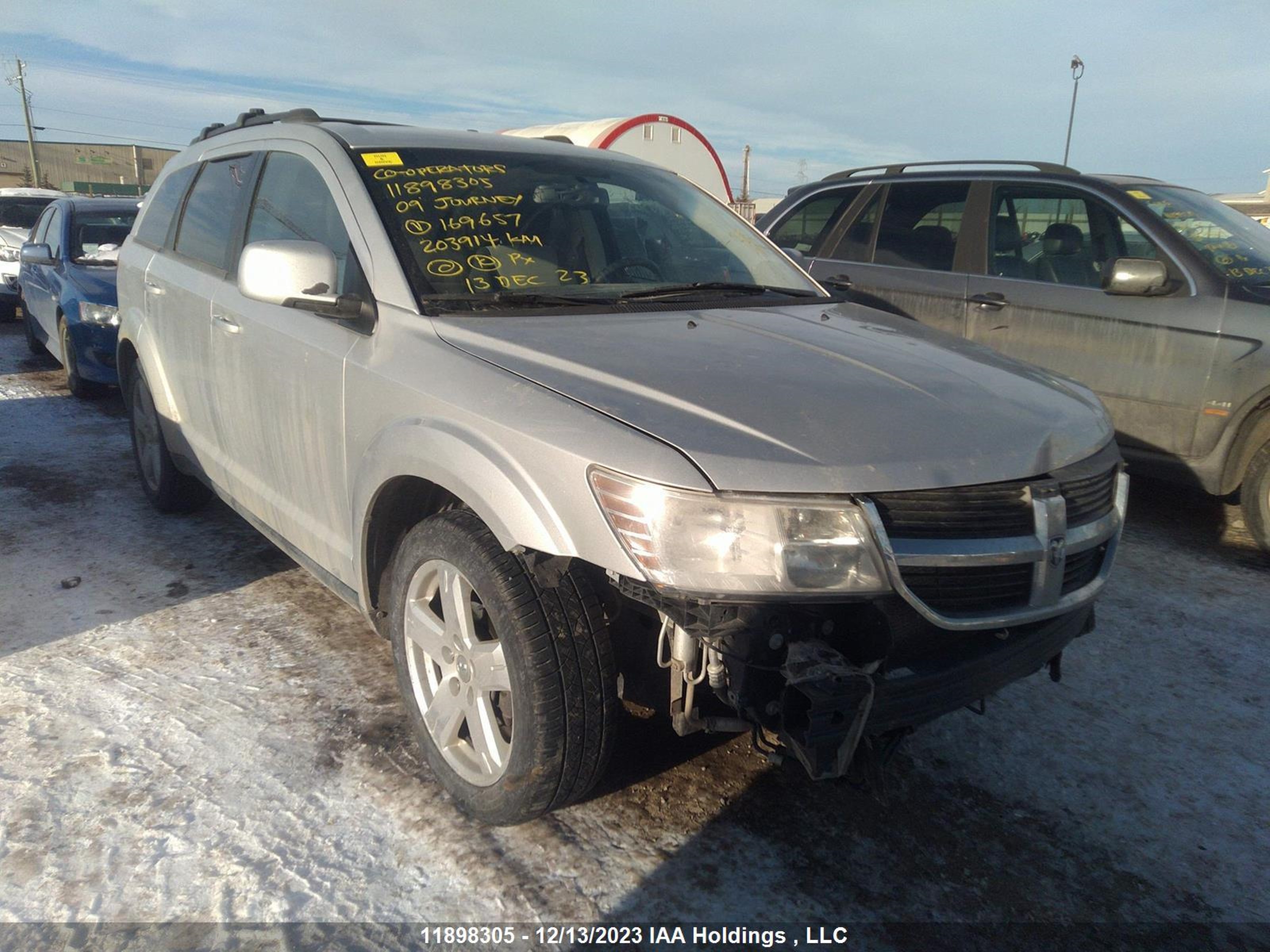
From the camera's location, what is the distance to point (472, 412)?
2.32 metres

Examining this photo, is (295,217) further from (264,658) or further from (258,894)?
(258,894)

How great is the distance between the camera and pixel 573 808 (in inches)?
103

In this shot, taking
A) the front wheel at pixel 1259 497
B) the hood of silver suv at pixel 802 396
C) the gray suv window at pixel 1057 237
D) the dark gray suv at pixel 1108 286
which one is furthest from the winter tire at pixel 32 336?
the front wheel at pixel 1259 497

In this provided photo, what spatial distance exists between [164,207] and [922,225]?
4255mm

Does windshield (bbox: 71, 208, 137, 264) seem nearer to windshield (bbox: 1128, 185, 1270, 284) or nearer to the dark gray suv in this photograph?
the dark gray suv

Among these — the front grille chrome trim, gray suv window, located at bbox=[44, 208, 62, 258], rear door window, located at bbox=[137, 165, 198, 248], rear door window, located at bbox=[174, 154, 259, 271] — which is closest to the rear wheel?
rear door window, located at bbox=[137, 165, 198, 248]

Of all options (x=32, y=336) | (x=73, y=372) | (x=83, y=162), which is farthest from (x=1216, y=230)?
(x=83, y=162)

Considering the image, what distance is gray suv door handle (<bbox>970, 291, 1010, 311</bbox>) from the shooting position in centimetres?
545

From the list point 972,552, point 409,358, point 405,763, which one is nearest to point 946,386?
point 972,552

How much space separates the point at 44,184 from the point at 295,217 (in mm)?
60030

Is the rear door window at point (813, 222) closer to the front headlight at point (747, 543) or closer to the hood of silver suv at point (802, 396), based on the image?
the hood of silver suv at point (802, 396)

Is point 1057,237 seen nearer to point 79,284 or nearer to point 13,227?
point 79,284

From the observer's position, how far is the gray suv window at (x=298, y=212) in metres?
2.94

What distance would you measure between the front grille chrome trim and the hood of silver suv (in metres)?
0.11
